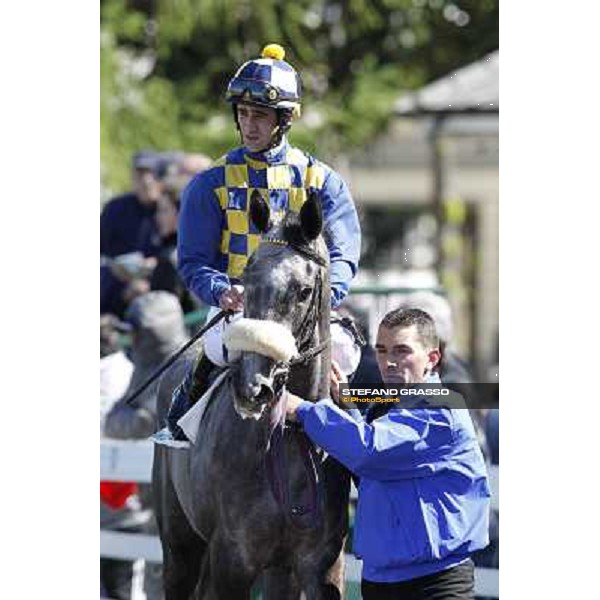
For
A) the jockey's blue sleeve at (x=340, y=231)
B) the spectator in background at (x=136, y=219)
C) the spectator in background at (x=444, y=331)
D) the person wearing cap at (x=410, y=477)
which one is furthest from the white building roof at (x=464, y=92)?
the person wearing cap at (x=410, y=477)

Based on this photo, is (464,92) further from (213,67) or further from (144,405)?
(144,405)

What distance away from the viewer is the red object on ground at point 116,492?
27.1 feet

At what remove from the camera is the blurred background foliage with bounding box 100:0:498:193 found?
12.1 metres

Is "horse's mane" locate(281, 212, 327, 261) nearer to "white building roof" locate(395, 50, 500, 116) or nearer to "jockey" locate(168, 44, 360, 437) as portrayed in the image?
"jockey" locate(168, 44, 360, 437)

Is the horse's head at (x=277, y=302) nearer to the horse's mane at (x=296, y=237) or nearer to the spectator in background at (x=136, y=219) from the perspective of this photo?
the horse's mane at (x=296, y=237)

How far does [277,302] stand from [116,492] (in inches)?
127

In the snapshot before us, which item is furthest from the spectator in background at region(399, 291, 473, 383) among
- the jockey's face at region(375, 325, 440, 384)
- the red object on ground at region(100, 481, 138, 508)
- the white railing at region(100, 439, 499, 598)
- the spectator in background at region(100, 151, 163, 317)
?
the spectator in background at region(100, 151, 163, 317)

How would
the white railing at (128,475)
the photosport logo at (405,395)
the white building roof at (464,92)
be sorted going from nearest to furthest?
the photosport logo at (405,395) → the white railing at (128,475) → the white building roof at (464,92)

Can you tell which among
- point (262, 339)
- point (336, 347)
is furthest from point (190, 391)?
point (262, 339)

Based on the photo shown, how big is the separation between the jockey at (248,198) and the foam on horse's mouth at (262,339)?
566mm

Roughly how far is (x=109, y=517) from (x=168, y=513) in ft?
6.46

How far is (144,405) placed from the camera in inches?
338
